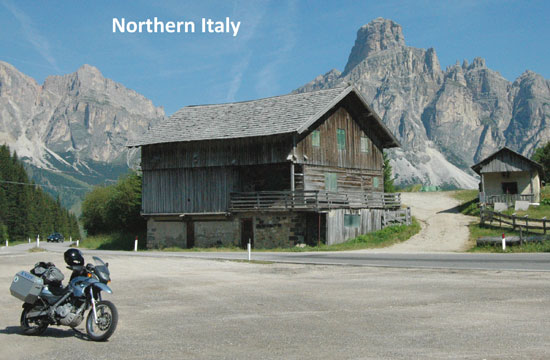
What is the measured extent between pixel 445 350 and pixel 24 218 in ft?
368

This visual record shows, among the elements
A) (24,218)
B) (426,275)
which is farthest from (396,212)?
(24,218)

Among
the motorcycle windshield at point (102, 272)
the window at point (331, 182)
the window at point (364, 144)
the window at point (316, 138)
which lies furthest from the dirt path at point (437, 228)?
the motorcycle windshield at point (102, 272)

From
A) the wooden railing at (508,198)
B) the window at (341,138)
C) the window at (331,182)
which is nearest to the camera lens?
the window at (331,182)

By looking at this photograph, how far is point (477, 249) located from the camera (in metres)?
30.2

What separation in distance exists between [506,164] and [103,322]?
1888 inches

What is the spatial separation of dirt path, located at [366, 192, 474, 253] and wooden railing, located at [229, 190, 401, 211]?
15.1 feet

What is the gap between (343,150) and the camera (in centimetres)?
4331

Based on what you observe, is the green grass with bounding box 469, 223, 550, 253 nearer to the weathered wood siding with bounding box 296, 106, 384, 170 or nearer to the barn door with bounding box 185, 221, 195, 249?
the weathered wood siding with bounding box 296, 106, 384, 170

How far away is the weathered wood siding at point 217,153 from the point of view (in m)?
39.3

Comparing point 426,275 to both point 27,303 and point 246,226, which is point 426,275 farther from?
point 246,226

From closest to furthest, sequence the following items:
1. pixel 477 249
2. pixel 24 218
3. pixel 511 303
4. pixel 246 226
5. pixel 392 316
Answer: pixel 392 316
pixel 511 303
pixel 477 249
pixel 246 226
pixel 24 218

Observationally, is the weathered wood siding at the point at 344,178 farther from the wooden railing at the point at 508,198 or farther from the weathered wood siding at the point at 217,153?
the wooden railing at the point at 508,198

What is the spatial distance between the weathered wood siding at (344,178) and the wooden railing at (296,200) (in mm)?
1123

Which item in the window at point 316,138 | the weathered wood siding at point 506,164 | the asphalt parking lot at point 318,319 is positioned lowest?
the asphalt parking lot at point 318,319
